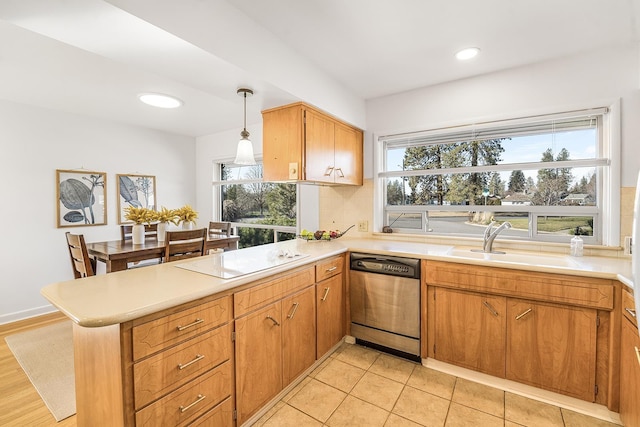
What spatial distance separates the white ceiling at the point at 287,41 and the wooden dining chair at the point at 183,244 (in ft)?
4.67

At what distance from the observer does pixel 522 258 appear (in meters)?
2.20

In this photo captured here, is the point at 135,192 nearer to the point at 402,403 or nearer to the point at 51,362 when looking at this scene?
the point at 51,362

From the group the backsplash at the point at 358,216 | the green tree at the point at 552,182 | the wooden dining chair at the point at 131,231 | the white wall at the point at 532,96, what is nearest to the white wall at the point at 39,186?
the wooden dining chair at the point at 131,231

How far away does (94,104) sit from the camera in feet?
10.8

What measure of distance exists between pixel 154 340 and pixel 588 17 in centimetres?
294

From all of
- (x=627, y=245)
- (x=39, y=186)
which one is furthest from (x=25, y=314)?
(x=627, y=245)

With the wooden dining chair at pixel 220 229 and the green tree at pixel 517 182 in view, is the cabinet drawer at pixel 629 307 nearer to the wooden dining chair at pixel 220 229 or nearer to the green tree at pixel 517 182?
the green tree at pixel 517 182

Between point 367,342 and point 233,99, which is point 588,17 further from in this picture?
point 367,342

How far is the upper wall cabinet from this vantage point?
2330 mm

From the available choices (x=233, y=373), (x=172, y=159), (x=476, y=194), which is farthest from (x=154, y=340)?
(x=172, y=159)

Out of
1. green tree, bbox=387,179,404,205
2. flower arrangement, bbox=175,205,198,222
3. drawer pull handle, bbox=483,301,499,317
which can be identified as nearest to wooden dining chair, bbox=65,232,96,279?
flower arrangement, bbox=175,205,198,222

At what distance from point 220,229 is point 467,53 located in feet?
11.4

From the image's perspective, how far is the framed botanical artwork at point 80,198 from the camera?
3504mm

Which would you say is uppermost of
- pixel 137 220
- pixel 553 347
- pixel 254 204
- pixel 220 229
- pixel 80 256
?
pixel 254 204
